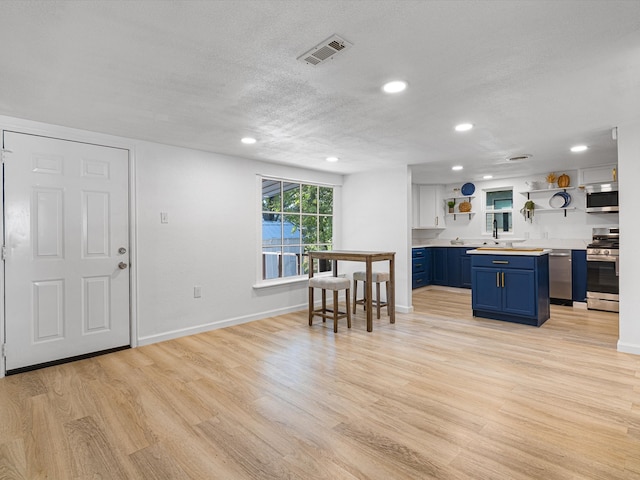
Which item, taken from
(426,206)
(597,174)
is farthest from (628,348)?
(426,206)

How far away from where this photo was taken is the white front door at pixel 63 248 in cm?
297

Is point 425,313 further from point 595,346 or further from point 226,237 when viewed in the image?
point 226,237

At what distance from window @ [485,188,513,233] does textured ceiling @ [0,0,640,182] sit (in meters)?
3.25

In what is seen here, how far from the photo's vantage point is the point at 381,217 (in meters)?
5.39

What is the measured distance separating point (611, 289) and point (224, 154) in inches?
218

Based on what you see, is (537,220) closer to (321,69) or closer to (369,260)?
(369,260)

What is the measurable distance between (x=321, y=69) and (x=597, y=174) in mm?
5516

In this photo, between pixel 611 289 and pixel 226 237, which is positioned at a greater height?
pixel 226 237

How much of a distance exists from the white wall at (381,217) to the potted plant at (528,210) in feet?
9.00

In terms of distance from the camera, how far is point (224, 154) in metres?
4.35

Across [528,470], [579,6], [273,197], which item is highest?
[579,6]

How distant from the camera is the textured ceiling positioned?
1573 mm

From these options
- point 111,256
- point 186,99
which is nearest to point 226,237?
point 111,256

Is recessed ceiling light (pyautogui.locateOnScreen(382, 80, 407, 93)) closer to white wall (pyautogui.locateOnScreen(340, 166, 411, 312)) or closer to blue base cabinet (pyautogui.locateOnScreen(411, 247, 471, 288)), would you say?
white wall (pyautogui.locateOnScreen(340, 166, 411, 312))
